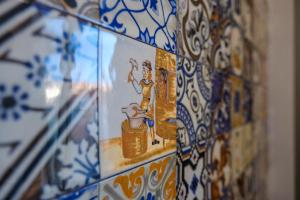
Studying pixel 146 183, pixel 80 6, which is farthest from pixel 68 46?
pixel 146 183

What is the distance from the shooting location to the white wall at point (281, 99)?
1.14 m

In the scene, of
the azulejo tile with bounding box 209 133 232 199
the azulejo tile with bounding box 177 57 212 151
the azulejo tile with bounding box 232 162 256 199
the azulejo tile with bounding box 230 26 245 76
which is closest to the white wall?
the azulejo tile with bounding box 232 162 256 199

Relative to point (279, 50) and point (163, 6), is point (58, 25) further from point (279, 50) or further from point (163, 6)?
point (279, 50)

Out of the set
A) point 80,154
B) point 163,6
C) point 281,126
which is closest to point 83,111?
point 80,154

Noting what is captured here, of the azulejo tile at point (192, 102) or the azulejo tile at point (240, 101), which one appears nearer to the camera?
the azulejo tile at point (192, 102)

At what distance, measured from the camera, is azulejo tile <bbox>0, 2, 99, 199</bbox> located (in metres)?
0.18

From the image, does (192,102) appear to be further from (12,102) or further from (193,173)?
(12,102)

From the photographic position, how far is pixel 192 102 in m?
0.42

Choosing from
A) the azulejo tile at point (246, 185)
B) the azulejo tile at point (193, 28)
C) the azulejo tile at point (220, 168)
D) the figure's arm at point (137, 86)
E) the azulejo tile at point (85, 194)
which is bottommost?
the azulejo tile at point (246, 185)

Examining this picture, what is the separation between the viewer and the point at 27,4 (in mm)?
185

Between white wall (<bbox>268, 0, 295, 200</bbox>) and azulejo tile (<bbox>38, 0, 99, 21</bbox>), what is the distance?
42.2 inches

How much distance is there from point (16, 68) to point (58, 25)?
0.05 meters

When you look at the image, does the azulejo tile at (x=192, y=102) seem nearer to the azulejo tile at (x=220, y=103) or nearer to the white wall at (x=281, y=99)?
the azulejo tile at (x=220, y=103)

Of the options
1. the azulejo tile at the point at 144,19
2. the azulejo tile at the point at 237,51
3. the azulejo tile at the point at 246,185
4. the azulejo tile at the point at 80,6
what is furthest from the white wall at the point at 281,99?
the azulejo tile at the point at 80,6
